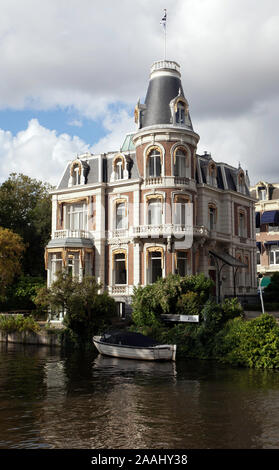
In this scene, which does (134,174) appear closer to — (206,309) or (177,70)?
(177,70)

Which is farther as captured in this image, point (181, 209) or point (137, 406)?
point (181, 209)

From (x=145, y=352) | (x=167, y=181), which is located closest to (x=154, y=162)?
(x=167, y=181)

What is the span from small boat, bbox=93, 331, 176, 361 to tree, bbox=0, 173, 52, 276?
23601mm

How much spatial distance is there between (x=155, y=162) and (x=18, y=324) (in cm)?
1652

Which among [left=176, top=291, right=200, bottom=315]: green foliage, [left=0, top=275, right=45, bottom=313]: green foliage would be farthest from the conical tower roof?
[left=0, top=275, right=45, bottom=313]: green foliage

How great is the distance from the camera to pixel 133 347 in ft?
90.1

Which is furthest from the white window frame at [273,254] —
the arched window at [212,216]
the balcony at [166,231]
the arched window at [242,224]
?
the balcony at [166,231]

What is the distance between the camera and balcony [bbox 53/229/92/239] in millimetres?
40812

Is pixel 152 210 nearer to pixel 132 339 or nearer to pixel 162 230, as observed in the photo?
pixel 162 230

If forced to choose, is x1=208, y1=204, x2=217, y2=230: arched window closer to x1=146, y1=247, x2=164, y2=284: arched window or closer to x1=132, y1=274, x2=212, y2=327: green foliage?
x1=146, y1=247, x2=164, y2=284: arched window

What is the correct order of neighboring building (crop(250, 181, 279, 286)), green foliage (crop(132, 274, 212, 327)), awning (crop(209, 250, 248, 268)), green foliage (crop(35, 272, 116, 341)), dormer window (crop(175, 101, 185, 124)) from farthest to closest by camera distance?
neighboring building (crop(250, 181, 279, 286)) < awning (crop(209, 250, 248, 268)) < dormer window (crop(175, 101, 185, 124)) < green foliage (crop(35, 272, 116, 341)) < green foliage (crop(132, 274, 212, 327))

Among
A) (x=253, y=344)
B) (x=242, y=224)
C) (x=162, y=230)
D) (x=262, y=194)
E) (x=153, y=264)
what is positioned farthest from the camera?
(x=262, y=194)

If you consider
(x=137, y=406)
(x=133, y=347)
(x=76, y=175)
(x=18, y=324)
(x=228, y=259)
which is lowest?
(x=137, y=406)

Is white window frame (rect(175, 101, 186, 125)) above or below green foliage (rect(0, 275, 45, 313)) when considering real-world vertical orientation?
above
